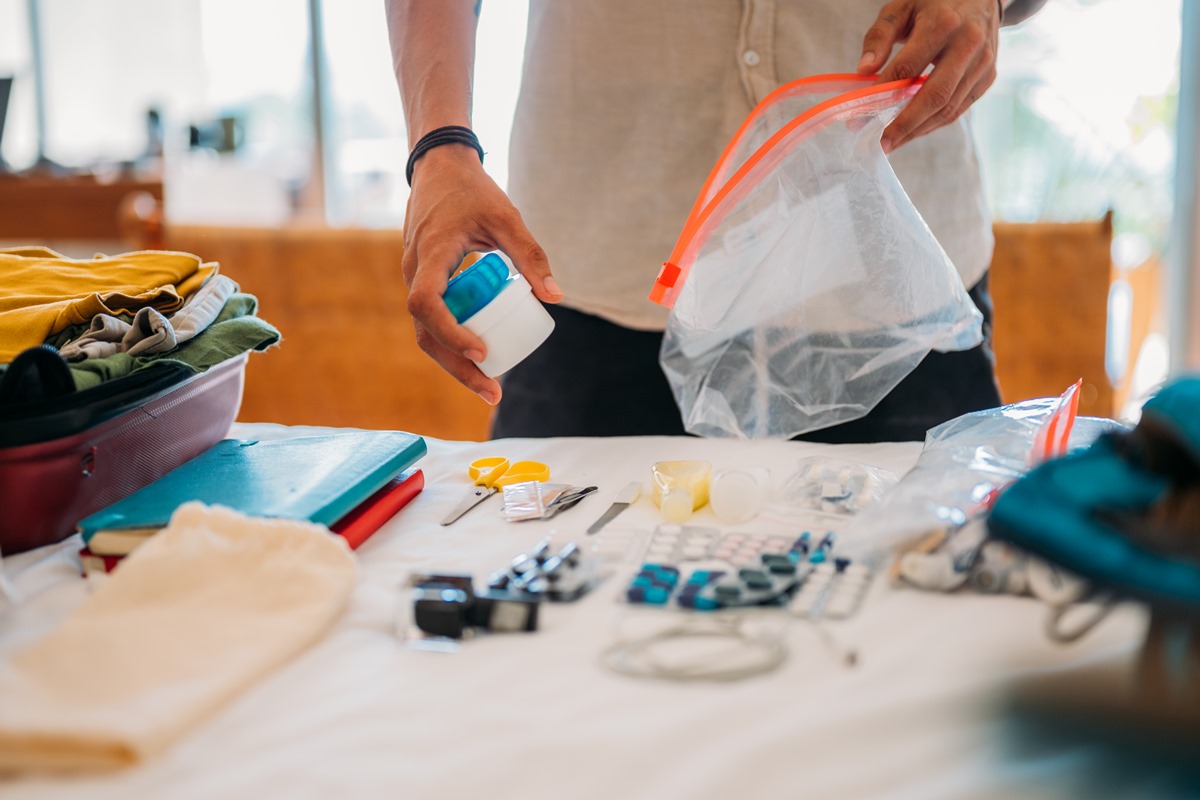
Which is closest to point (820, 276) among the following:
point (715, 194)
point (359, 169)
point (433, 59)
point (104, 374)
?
point (715, 194)

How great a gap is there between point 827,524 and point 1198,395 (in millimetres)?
245

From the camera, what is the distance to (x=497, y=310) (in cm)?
61

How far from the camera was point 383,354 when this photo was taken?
167 centimetres

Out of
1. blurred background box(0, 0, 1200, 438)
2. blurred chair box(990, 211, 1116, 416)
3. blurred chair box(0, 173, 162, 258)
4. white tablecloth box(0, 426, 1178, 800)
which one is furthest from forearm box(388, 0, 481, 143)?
blurred chair box(0, 173, 162, 258)

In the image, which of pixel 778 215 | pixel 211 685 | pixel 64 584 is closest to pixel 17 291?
pixel 64 584

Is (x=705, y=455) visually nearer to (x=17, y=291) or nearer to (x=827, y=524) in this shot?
(x=827, y=524)

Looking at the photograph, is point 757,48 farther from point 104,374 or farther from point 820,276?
point 104,374

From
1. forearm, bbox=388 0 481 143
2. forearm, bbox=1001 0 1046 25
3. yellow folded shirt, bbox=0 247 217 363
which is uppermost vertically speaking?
forearm, bbox=1001 0 1046 25

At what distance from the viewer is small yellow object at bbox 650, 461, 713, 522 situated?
61 centimetres

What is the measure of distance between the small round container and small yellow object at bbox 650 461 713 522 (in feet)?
0.39

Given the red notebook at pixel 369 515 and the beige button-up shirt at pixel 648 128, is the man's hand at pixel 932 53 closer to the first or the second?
the beige button-up shirt at pixel 648 128

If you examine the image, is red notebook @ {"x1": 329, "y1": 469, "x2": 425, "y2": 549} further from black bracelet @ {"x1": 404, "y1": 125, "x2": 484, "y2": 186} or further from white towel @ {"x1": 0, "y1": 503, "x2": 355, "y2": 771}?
black bracelet @ {"x1": 404, "y1": 125, "x2": 484, "y2": 186}

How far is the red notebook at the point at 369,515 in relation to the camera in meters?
0.55

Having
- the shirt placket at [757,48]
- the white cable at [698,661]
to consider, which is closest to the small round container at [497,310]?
the white cable at [698,661]
